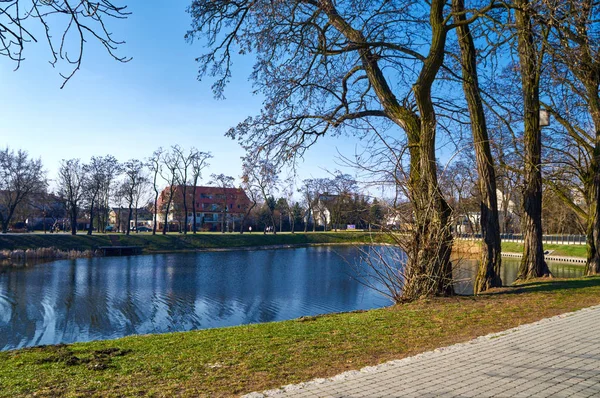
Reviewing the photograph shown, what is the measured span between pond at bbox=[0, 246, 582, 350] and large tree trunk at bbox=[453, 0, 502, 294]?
0.74 metres

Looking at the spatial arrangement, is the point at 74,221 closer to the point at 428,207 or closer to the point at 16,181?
the point at 16,181

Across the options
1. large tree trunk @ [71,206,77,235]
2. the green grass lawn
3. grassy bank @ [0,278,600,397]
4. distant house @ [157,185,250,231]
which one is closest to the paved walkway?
grassy bank @ [0,278,600,397]

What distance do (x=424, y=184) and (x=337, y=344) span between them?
4221 millimetres

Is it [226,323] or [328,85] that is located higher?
[328,85]

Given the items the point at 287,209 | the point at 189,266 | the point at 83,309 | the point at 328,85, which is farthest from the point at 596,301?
the point at 287,209

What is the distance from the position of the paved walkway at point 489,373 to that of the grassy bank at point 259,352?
1.04ft

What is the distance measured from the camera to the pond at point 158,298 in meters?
13.2

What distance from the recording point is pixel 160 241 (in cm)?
4356

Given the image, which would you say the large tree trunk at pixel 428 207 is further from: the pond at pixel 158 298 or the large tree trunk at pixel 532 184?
the large tree trunk at pixel 532 184

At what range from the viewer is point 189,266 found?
96.5 feet

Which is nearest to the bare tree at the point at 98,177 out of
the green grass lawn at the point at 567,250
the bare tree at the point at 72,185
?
the bare tree at the point at 72,185

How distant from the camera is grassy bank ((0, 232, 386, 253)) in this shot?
3731cm

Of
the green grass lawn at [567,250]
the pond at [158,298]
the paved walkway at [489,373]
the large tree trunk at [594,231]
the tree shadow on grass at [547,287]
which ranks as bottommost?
the pond at [158,298]

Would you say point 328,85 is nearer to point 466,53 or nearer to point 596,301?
point 466,53
